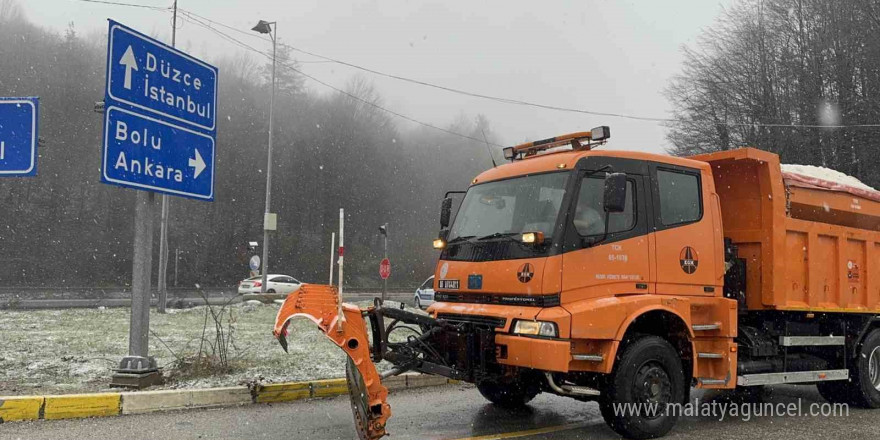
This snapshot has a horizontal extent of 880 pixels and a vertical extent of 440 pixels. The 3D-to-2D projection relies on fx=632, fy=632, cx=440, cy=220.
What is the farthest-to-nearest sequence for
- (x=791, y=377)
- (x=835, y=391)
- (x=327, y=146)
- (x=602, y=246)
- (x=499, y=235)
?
(x=327, y=146)
(x=835, y=391)
(x=791, y=377)
(x=499, y=235)
(x=602, y=246)

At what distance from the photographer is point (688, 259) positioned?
614 cm

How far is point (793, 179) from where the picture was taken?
23.6 feet

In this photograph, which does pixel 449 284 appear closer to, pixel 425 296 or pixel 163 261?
pixel 163 261

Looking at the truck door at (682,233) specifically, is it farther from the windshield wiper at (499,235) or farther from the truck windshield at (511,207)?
the windshield wiper at (499,235)

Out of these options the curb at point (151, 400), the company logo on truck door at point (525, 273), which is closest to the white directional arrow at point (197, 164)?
the curb at point (151, 400)

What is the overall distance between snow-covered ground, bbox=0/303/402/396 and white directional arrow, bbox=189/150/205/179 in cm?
253

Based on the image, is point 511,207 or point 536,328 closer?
point 536,328

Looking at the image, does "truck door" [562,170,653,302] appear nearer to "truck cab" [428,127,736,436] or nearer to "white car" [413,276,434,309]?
"truck cab" [428,127,736,436]

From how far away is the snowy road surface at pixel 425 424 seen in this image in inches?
224

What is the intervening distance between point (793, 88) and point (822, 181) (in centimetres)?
2552

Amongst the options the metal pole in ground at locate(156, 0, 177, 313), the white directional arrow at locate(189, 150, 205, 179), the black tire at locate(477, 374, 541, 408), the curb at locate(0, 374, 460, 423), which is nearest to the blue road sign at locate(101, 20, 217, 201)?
the white directional arrow at locate(189, 150, 205, 179)

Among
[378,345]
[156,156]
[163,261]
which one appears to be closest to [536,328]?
[378,345]

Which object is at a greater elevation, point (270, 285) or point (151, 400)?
point (151, 400)

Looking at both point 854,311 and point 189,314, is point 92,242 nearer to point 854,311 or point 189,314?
point 189,314
